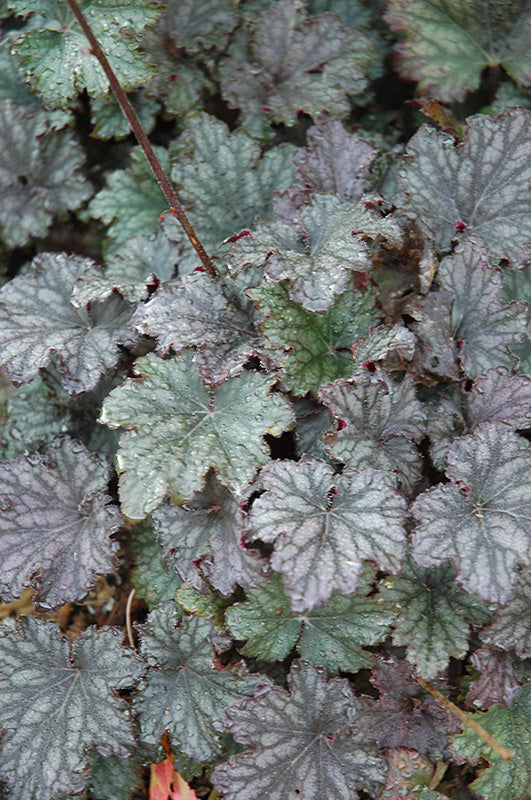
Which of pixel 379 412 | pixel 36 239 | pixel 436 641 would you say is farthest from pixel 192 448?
pixel 36 239

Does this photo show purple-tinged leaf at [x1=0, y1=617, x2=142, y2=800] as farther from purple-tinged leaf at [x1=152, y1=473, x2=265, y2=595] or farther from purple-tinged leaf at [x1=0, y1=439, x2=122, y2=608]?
purple-tinged leaf at [x1=152, y1=473, x2=265, y2=595]

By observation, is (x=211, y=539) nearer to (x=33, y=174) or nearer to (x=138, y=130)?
(x=138, y=130)

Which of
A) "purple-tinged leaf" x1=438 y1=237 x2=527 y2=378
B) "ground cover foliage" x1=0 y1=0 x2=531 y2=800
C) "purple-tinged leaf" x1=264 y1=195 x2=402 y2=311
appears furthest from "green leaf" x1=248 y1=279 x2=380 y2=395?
"purple-tinged leaf" x1=438 y1=237 x2=527 y2=378

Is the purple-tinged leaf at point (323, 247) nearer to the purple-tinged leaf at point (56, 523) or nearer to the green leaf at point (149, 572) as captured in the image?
the purple-tinged leaf at point (56, 523)

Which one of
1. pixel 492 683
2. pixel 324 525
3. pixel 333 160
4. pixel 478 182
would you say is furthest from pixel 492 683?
pixel 333 160

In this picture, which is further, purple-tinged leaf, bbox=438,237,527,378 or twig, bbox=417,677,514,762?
purple-tinged leaf, bbox=438,237,527,378

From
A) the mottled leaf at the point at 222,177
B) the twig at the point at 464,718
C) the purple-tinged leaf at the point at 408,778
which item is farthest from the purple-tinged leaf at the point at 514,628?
the mottled leaf at the point at 222,177

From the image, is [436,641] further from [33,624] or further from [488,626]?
[33,624]
